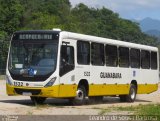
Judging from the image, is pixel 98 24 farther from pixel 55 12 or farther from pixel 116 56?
pixel 116 56

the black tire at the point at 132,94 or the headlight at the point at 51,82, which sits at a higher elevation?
the headlight at the point at 51,82

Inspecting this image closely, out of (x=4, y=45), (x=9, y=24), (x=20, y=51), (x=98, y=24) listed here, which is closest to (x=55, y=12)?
(x=9, y=24)

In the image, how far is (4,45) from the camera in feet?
193

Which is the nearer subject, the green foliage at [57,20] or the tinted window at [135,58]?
the tinted window at [135,58]

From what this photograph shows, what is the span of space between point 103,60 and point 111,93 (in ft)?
5.92

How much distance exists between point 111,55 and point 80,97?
351 cm

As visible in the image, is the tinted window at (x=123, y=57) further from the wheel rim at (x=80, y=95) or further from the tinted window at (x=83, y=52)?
the wheel rim at (x=80, y=95)

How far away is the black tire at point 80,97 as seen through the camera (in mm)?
21902

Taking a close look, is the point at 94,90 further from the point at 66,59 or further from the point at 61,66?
the point at 61,66

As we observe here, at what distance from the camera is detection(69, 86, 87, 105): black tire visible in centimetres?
2190

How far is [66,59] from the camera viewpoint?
20.9 m

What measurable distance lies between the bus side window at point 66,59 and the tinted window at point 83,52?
55cm

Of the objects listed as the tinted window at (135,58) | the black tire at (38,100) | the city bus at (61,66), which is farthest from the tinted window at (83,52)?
the tinted window at (135,58)

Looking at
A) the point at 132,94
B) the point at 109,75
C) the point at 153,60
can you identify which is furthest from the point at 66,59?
the point at 153,60
